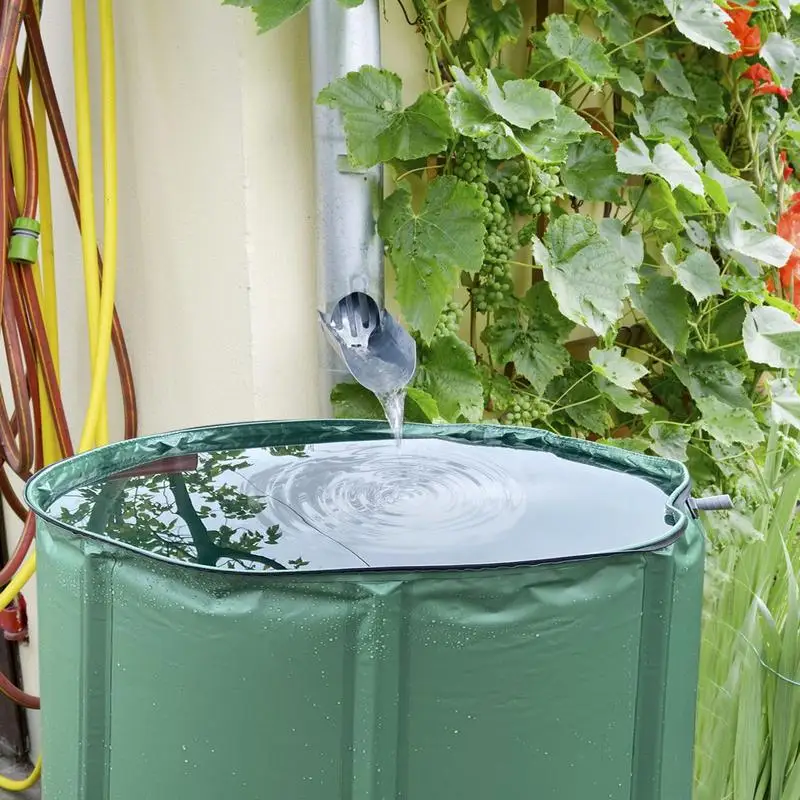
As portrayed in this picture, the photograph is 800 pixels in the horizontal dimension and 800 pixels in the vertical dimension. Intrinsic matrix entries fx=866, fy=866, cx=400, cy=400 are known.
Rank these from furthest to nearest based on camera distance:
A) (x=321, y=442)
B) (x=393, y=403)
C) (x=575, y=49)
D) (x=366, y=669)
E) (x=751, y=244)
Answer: (x=751, y=244), (x=575, y=49), (x=393, y=403), (x=321, y=442), (x=366, y=669)

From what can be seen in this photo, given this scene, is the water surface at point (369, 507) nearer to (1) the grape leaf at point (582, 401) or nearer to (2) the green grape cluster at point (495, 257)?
(2) the green grape cluster at point (495, 257)

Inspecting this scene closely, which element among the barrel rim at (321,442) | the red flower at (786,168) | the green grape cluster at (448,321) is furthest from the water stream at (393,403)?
the red flower at (786,168)

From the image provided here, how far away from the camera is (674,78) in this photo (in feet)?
5.28

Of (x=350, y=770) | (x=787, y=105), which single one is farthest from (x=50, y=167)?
(x=787, y=105)

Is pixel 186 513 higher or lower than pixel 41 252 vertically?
lower

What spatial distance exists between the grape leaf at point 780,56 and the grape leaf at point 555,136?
67 cm

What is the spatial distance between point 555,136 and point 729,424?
0.64m

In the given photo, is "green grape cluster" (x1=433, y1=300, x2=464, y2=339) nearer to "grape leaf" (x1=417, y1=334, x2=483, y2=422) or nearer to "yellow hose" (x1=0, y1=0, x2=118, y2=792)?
"grape leaf" (x1=417, y1=334, x2=483, y2=422)

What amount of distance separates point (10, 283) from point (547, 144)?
30.3 inches

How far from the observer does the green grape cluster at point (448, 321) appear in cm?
121

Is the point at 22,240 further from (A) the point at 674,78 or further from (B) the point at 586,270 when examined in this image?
(A) the point at 674,78

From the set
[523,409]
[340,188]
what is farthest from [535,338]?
[340,188]

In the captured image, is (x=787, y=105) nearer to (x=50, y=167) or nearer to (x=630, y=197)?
(x=630, y=197)

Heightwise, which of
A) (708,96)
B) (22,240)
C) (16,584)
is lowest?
(16,584)
